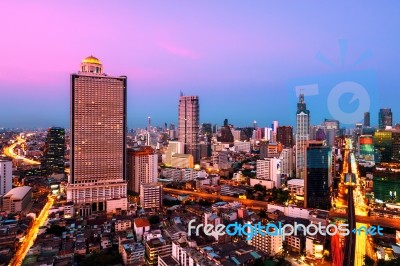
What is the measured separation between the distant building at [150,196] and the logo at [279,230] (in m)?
2.09

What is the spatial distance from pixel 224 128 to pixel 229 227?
45.9 ft

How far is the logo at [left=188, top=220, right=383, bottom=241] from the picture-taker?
4.66 m

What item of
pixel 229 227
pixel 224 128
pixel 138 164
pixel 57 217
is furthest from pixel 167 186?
pixel 224 128

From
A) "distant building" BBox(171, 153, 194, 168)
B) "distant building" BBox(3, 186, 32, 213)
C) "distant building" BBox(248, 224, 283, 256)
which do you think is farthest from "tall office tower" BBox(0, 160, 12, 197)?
"distant building" BBox(248, 224, 283, 256)

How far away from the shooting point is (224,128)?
18875 millimetres

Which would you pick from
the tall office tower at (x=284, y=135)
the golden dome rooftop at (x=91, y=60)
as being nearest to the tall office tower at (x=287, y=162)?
the tall office tower at (x=284, y=135)

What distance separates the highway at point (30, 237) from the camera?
4.33 meters

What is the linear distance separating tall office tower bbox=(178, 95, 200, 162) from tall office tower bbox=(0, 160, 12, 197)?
7142 millimetres

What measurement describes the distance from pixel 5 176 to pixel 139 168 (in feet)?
10.9

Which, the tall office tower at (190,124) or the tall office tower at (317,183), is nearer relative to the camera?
the tall office tower at (317,183)

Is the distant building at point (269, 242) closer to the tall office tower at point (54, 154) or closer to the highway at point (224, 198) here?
the highway at point (224, 198)

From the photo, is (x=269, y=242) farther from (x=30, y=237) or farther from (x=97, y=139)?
(x=97, y=139)

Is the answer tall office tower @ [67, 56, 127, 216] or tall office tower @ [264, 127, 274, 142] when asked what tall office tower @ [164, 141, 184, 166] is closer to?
tall office tower @ [264, 127, 274, 142]

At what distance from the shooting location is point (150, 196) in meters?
7.00
